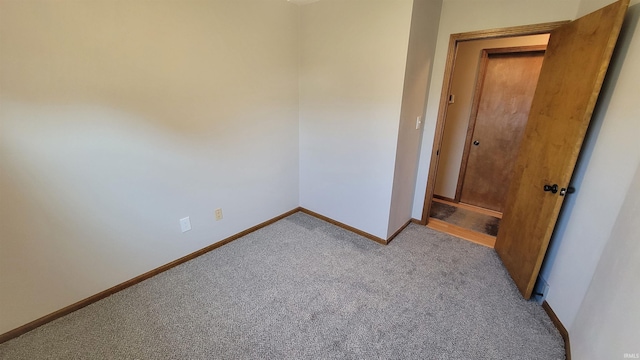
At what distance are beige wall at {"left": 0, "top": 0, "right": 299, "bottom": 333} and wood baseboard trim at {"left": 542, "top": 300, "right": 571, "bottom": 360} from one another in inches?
103

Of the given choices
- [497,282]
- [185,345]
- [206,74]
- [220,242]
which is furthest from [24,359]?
[497,282]

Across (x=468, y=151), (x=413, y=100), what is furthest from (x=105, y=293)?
(x=468, y=151)

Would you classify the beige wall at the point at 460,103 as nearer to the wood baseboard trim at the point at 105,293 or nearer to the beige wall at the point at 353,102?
the beige wall at the point at 353,102

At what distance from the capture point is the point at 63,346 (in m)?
1.42

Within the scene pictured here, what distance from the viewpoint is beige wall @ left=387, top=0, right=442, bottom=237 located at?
207cm

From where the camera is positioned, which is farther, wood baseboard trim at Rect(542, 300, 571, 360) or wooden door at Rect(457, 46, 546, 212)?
wooden door at Rect(457, 46, 546, 212)

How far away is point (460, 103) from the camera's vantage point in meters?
3.38

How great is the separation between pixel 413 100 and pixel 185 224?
2348 mm

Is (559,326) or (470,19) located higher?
(470,19)

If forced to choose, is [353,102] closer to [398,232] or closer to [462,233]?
[398,232]

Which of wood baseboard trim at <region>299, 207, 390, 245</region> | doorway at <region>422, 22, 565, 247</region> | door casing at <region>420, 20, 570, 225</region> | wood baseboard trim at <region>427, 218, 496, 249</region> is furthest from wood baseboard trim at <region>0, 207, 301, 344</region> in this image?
doorway at <region>422, 22, 565, 247</region>

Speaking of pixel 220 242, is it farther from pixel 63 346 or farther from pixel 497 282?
pixel 497 282

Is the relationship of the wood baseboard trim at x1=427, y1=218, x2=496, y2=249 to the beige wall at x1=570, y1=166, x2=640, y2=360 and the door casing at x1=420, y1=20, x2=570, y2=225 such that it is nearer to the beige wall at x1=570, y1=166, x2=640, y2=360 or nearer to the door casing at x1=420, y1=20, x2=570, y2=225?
the door casing at x1=420, y1=20, x2=570, y2=225

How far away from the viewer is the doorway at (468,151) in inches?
109
